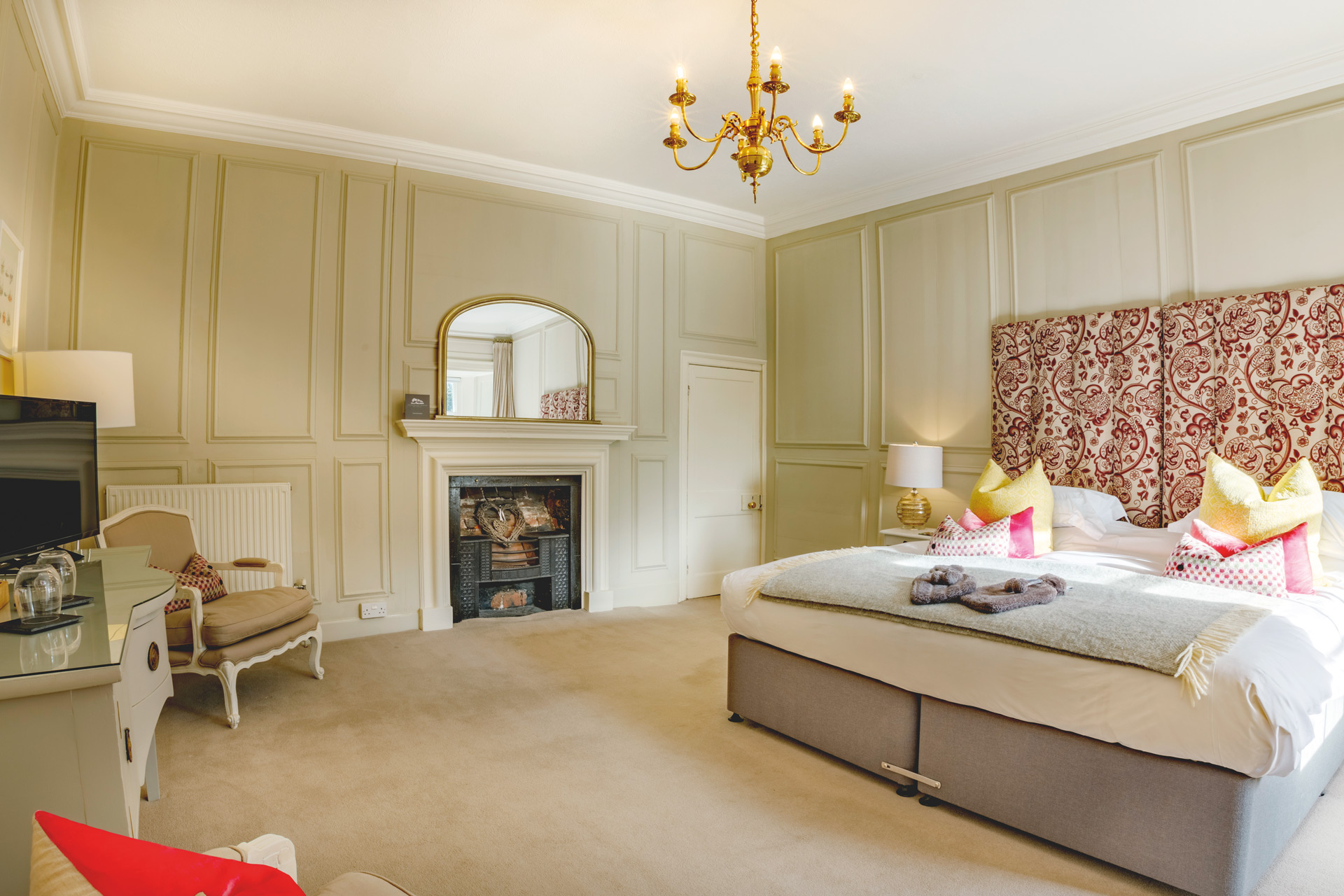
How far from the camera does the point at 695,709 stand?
10.7ft

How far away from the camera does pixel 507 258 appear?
4906mm

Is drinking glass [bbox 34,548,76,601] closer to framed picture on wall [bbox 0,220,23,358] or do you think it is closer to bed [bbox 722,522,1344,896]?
framed picture on wall [bbox 0,220,23,358]

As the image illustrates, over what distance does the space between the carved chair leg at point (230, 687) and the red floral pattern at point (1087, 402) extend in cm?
413

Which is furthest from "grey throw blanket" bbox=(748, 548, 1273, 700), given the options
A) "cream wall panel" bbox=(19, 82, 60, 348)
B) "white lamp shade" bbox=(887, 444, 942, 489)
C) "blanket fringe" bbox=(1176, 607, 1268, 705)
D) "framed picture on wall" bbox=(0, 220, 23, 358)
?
"cream wall panel" bbox=(19, 82, 60, 348)

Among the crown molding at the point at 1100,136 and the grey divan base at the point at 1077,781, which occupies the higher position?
the crown molding at the point at 1100,136

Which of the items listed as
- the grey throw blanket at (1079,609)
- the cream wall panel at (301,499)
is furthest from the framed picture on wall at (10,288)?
the grey throw blanket at (1079,609)

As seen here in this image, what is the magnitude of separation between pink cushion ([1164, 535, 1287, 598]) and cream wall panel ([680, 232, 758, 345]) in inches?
140

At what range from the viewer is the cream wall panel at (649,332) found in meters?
5.40

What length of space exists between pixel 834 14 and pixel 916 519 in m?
2.91

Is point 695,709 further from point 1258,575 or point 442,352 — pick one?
point 442,352

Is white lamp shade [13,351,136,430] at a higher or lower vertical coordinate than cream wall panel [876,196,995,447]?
lower

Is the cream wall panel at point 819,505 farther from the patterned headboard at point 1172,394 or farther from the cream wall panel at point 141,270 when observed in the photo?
the cream wall panel at point 141,270

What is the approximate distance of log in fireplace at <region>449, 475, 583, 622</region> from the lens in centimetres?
479

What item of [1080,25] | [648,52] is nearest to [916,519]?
[1080,25]
